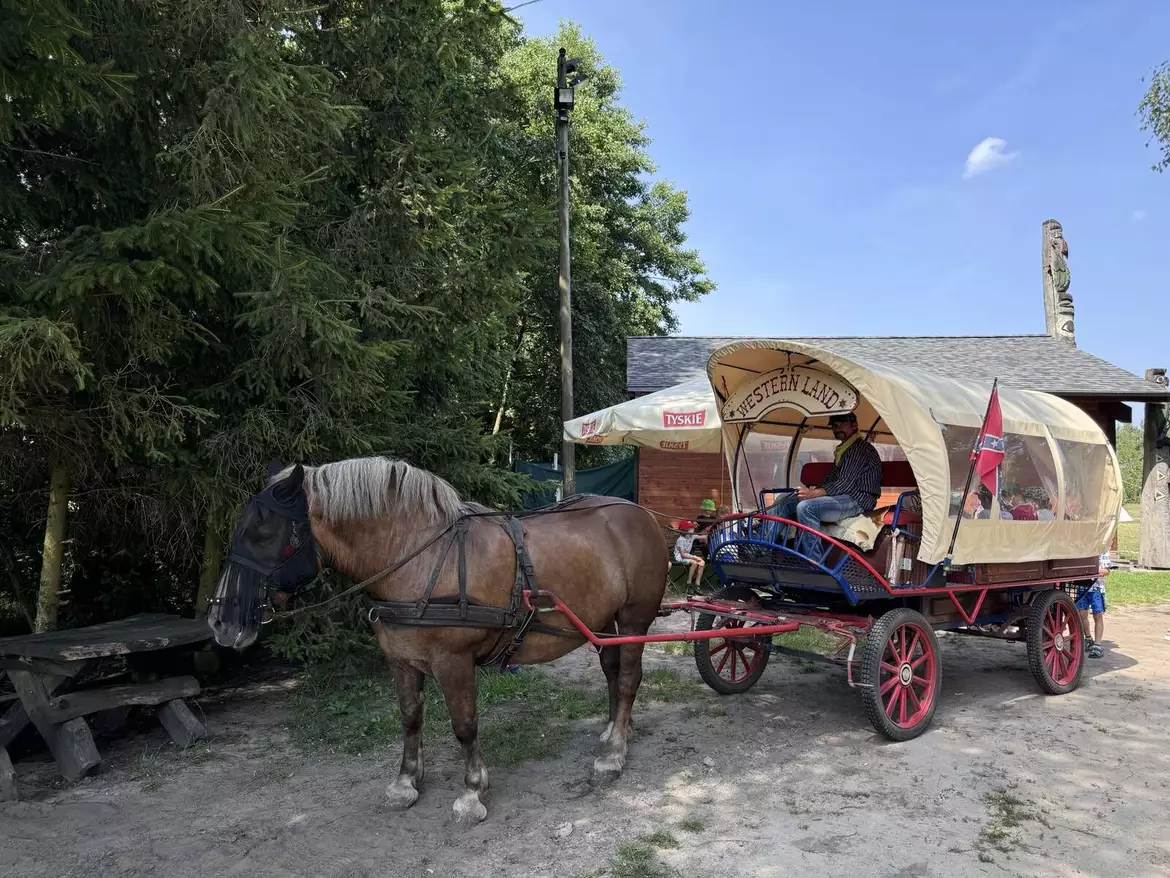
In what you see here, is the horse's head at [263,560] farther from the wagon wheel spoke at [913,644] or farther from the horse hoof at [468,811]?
the wagon wheel spoke at [913,644]

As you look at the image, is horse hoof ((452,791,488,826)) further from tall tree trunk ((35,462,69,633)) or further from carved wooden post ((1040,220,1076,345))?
carved wooden post ((1040,220,1076,345))

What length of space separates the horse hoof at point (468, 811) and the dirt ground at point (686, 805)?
6 cm

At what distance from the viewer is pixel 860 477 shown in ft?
16.6

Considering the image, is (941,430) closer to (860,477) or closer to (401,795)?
(860,477)

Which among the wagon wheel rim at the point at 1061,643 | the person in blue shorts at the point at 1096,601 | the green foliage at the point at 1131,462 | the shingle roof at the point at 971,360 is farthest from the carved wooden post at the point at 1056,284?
the green foliage at the point at 1131,462

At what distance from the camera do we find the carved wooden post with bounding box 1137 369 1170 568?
12.5 metres

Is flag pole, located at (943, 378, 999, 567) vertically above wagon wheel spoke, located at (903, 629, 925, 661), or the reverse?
flag pole, located at (943, 378, 999, 567)

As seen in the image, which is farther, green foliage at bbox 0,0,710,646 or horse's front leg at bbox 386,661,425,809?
green foliage at bbox 0,0,710,646

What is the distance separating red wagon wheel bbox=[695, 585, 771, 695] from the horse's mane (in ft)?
8.47

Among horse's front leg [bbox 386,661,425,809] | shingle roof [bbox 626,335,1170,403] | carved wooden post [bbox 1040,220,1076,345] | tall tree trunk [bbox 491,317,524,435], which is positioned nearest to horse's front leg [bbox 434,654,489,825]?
horse's front leg [bbox 386,661,425,809]

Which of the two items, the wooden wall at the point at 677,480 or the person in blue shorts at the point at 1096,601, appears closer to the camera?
the person in blue shorts at the point at 1096,601

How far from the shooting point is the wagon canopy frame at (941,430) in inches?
181

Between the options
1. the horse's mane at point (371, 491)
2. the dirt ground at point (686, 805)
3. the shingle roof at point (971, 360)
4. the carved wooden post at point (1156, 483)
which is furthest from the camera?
the carved wooden post at point (1156, 483)

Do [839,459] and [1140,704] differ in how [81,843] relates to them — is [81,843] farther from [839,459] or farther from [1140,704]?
[1140,704]
